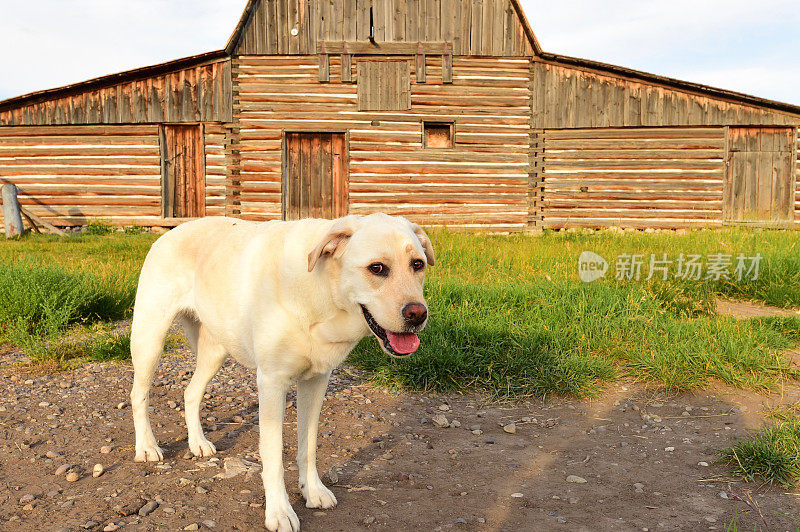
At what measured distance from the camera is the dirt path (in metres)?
2.75

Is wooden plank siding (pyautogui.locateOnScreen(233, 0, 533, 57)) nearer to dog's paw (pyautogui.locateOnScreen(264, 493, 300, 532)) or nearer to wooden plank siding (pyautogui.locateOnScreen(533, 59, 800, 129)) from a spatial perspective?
wooden plank siding (pyautogui.locateOnScreen(533, 59, 800, 129))

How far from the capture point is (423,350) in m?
4.66

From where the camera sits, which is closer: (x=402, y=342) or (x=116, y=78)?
(x=402, y=342)

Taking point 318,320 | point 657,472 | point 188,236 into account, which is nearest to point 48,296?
point 188,236

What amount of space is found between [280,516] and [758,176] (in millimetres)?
15566

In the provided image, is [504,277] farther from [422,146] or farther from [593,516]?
[422,146]

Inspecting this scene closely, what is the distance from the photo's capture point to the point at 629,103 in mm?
14320

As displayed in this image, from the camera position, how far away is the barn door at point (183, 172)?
14445 mm

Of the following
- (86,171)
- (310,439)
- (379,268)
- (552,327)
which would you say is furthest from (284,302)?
(86,171)

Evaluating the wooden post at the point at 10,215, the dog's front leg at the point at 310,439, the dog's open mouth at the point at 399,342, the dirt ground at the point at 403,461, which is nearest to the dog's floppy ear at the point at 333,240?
the dog's open mouth at the point at 399,342

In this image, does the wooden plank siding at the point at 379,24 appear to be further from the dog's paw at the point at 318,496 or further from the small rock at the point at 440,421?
the dog's paw at the point at 318,496

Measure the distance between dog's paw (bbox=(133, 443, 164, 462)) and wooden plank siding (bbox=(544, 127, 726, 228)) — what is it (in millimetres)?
12757

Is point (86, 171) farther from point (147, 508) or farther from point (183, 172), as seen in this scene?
point (147, 508)

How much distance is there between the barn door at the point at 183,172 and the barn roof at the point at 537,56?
1429mm
